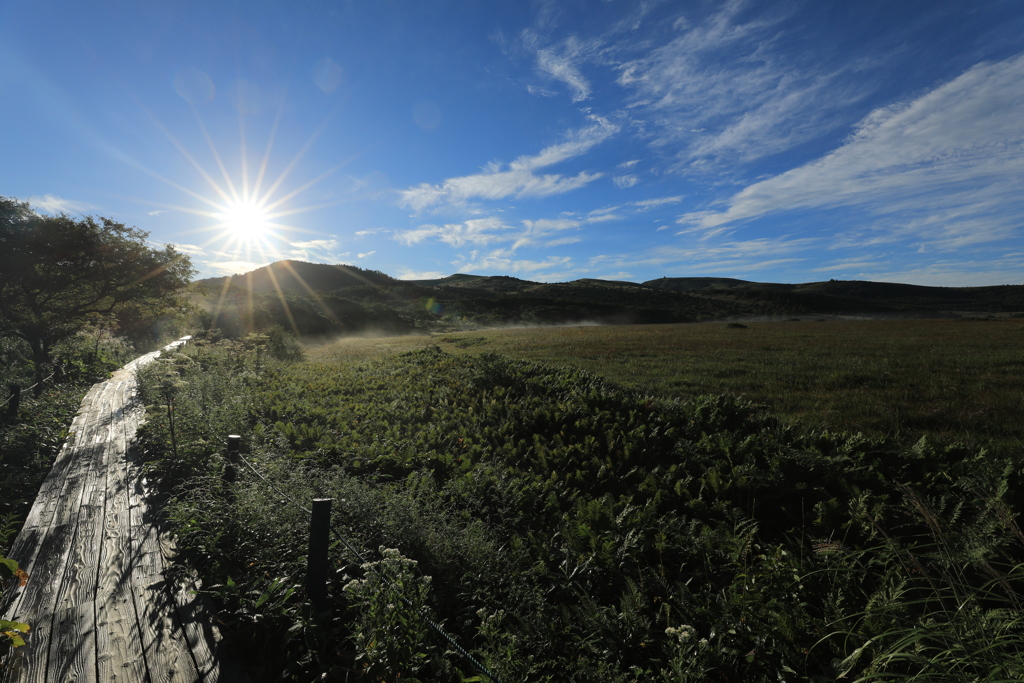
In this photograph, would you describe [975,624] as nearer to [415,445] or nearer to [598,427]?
[598,427]

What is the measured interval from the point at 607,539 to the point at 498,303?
67579 millimetres

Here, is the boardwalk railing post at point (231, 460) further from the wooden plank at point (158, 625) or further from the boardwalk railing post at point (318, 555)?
the boardwalk railing post at point (318, 555)

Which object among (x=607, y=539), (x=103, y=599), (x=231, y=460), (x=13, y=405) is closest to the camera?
(x=103, y=599)

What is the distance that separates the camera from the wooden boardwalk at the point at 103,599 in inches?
123

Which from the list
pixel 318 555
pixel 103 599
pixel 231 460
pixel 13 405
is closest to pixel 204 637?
pixel 318 555

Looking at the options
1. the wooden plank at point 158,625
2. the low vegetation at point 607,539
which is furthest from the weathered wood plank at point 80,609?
the low vegetation at point 607,539

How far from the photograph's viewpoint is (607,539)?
479cm

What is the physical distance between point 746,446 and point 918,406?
16.5 ft

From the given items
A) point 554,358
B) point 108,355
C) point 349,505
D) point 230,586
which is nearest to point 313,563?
point 230,586

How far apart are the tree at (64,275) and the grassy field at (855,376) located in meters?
15.6

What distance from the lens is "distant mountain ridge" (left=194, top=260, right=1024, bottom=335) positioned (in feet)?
146

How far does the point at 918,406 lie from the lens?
343 inches

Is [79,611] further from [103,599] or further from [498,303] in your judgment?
[498,303]

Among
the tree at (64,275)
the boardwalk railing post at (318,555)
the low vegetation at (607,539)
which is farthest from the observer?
the tree at (64,275)
